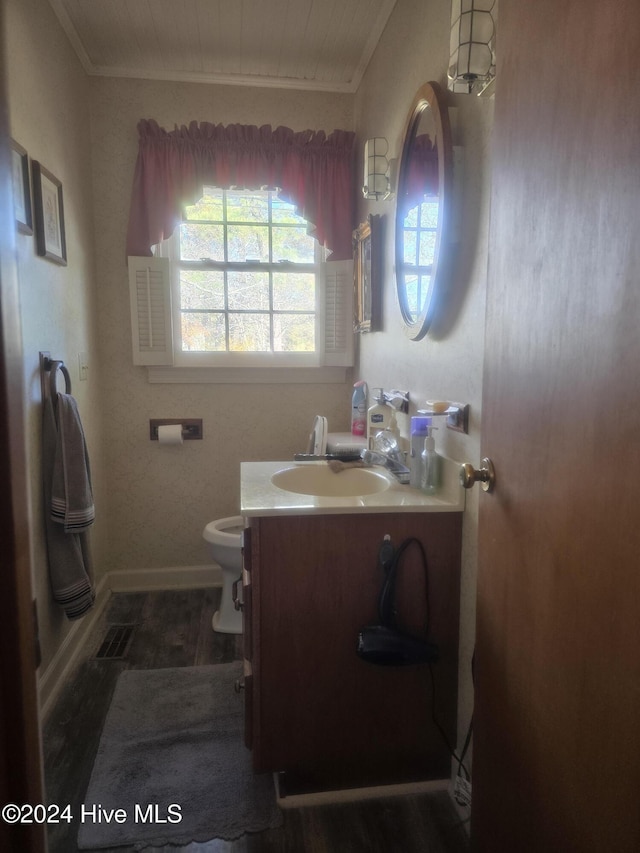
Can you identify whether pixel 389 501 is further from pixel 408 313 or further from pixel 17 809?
pixel 17 809

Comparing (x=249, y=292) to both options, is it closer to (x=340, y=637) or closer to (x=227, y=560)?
(x=227, y=560)

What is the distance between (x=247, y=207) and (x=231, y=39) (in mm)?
692

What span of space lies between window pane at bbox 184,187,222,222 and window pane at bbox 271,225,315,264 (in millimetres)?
302

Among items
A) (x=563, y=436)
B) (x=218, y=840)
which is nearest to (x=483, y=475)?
(x=563, y=436)

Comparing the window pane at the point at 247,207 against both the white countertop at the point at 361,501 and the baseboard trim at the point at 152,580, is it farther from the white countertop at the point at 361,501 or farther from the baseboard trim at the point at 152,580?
the baseboard trim at the point at 152,580

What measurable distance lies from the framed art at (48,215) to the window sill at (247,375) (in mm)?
753

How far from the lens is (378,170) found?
2.02 metres

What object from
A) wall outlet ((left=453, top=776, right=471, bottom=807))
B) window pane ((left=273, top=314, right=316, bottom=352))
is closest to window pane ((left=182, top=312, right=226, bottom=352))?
window pane ((left=273, top=314, right=316, bottom=352))

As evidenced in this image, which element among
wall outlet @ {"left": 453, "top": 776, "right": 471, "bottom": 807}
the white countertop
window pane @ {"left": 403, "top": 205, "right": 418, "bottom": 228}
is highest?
window pane @ {"left": 403, "top": 205, "right": 418, "bottom": 228}

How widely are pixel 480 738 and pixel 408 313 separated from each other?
126 cm

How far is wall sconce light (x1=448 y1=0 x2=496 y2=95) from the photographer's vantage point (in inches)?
45.8

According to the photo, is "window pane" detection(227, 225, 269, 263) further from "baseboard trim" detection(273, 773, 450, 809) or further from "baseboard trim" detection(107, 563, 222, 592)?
"baseboard trim" detection(273, 773, 450, 809)

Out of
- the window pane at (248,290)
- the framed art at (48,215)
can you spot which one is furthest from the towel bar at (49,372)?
the window pane at (248,290)

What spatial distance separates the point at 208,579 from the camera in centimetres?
289
